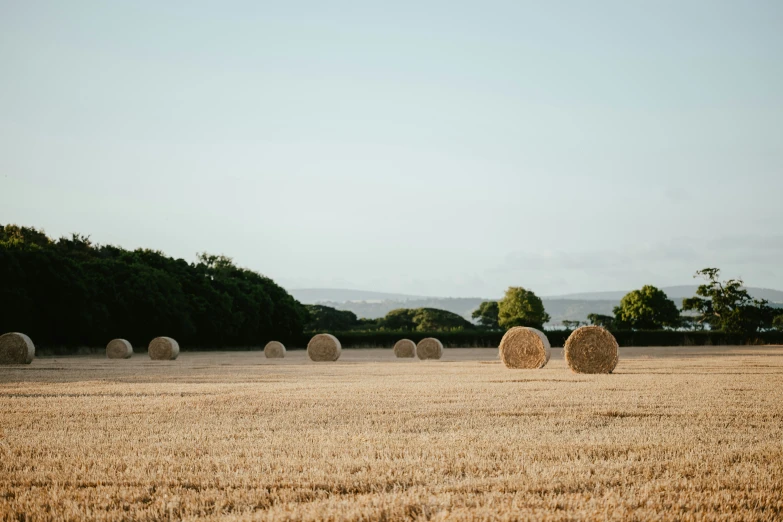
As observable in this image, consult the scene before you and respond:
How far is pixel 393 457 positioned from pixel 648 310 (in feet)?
374

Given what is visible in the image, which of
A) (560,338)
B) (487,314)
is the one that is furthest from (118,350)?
(487,314)

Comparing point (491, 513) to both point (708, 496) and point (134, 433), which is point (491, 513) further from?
point (134, 433)

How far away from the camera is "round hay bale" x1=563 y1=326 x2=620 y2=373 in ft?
71.8

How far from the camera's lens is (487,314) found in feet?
573

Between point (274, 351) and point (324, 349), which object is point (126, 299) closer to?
point (274, 351)

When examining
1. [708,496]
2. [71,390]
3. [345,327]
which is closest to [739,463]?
[708,496]

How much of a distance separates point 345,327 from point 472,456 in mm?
104160

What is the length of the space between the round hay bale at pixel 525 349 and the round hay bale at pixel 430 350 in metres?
11.9

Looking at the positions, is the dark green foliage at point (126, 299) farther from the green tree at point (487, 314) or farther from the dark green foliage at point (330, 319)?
the green tree at point (487, 314)

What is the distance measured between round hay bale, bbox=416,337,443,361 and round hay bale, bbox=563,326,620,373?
16323mm

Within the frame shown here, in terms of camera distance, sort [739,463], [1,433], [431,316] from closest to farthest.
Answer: [739,463], [1,433], [431,316]

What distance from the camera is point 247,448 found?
7.93 metres

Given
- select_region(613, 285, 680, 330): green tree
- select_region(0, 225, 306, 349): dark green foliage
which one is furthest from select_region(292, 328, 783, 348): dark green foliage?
select_region(613, 285, 680, 330): green tree

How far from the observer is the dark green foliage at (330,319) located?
362 ft
